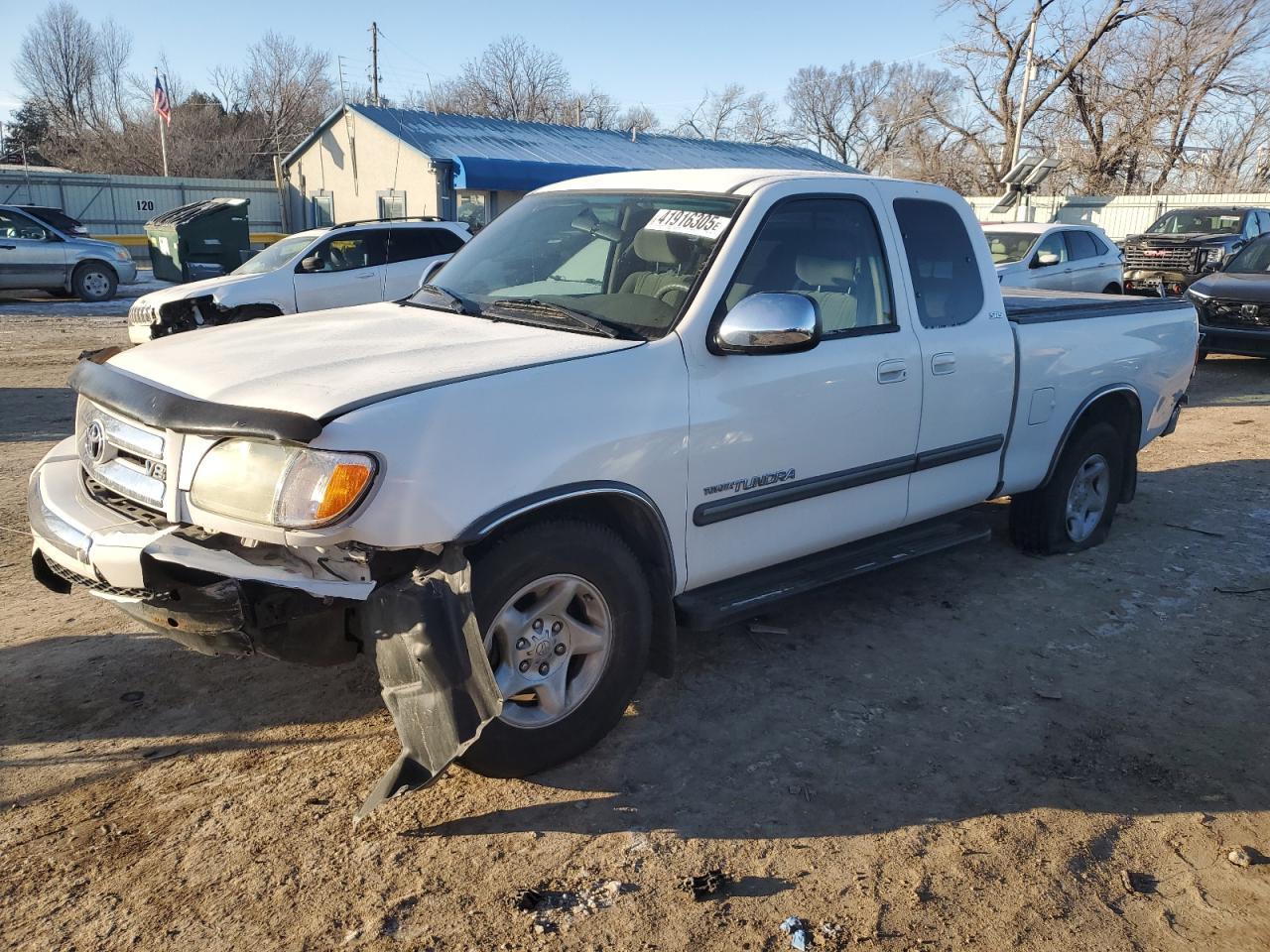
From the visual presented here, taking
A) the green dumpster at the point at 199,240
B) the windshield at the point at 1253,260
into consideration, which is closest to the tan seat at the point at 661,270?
the windshield at the point at 1253,260

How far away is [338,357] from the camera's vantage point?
11.1 feet

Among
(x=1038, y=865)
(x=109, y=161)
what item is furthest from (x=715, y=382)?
(x=109, y=161)

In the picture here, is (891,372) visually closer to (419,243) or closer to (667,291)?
(667,291)

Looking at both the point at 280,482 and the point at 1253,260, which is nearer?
the point at 280,482

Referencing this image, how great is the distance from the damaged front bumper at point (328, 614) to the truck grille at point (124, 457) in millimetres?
129

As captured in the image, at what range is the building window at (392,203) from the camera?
28828mm

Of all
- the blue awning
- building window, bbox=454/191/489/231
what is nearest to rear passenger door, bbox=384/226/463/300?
the blue awning

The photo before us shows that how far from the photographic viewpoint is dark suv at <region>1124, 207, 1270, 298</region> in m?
17.4

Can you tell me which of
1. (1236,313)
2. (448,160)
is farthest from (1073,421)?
(448,160)

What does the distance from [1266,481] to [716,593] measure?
578 centimetres

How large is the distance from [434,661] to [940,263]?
3069 mm

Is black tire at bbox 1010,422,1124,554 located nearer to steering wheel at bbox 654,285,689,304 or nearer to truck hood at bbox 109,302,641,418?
steering wheel at bbox 654,285,689,304

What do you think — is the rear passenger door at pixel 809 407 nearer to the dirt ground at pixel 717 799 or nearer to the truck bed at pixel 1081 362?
the dirt ground at pixel 717 799

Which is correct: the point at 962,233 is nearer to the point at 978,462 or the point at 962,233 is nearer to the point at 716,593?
the point at 978,462
